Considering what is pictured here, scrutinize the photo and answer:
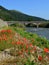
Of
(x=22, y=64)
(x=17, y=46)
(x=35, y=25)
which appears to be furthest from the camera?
(x=35, y=25)

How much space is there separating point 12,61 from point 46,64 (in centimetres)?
132

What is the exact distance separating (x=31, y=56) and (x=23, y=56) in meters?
0.50

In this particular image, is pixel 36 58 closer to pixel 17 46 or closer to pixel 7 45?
pixel 17 46

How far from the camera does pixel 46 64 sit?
11.9m

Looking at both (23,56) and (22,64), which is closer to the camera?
(22,64)

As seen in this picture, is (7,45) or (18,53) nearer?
(18,53)

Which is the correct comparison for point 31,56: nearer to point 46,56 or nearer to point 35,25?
point 46,56

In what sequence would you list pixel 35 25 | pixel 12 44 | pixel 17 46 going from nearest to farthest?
pixel 17 46 → pixel 12 44 → pixel 35 25

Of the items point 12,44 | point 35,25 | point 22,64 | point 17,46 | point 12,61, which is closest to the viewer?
point 22,64

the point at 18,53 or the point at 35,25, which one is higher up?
the point at 18,53

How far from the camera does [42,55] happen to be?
12625 millimetres

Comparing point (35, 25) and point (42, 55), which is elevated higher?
point (42, 55)

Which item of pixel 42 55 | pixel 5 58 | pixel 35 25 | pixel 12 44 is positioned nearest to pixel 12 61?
pixel 5 58

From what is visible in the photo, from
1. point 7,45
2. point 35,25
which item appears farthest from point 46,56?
point 35,25
